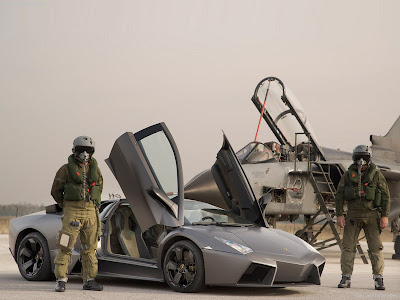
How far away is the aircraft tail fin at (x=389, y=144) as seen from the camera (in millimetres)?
21422

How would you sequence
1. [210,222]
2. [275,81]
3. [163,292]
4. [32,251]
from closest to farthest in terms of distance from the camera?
[163,292]
[210,222]
[32,251]
[275,81]

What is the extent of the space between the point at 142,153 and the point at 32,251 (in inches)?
85.8

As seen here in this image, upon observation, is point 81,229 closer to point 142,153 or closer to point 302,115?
point 142,153

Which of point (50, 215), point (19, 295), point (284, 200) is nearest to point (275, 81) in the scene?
point (284, 200)

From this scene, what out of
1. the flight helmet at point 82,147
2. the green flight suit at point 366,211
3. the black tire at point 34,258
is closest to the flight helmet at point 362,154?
the green flight suit at point 366,211

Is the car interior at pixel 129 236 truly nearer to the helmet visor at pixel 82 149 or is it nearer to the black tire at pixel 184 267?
the black tire at pixel 184 267

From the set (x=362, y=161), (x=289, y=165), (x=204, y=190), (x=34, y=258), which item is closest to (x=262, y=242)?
(x=362, y=161)

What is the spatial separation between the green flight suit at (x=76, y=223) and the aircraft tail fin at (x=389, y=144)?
1483cm

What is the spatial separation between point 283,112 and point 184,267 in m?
9.99

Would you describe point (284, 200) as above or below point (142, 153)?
below

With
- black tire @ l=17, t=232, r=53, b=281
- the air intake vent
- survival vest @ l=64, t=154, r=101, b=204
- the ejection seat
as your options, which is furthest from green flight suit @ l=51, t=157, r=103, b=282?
the air intake vent

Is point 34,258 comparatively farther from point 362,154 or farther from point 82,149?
point 362,154

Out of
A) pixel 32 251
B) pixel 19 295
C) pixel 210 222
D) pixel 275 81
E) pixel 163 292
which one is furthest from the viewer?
pixel 275 81

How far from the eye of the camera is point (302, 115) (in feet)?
56.5
